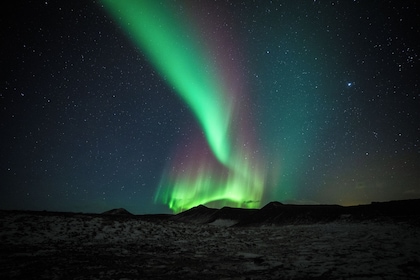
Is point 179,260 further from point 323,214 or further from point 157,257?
point 323,214

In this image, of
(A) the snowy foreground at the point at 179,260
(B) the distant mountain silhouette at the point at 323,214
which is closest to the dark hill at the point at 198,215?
(B) the distant mountain silhouette at the point at 323,214

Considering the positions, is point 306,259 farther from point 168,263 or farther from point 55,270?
point 55,270

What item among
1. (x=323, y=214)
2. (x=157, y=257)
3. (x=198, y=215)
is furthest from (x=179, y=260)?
(x=198, y=215)

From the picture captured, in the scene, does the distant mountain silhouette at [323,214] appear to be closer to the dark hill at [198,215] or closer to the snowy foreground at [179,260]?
the dark hill at [198,215]

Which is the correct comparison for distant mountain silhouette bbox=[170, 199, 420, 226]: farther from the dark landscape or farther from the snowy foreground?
the snowy foreground

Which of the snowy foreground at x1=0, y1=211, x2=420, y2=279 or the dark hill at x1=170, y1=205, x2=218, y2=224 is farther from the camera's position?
the dark hill at x1=170, y1=205, x2=218, y2=224

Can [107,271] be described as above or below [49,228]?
below

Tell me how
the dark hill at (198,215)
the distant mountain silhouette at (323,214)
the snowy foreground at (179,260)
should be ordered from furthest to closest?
the dark hill at (198,215)
the distant mountain silhouette at (323,214)
the snowy foreground at (179,260)

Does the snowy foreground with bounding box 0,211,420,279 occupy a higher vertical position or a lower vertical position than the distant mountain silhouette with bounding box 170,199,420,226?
lower

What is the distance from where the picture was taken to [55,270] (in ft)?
22.5

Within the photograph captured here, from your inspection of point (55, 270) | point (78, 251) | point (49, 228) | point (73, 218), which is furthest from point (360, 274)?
point (73, 218)

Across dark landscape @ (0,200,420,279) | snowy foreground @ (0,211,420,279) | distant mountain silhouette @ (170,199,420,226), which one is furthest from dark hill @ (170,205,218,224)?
snowy foreground @ (0,211,420,279)

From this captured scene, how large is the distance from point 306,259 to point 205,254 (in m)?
4.07

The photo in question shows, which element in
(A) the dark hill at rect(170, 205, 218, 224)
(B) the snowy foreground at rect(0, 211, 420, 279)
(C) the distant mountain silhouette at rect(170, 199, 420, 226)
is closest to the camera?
(B) the snowy foreground at rect(0, 211, 420, 279)
